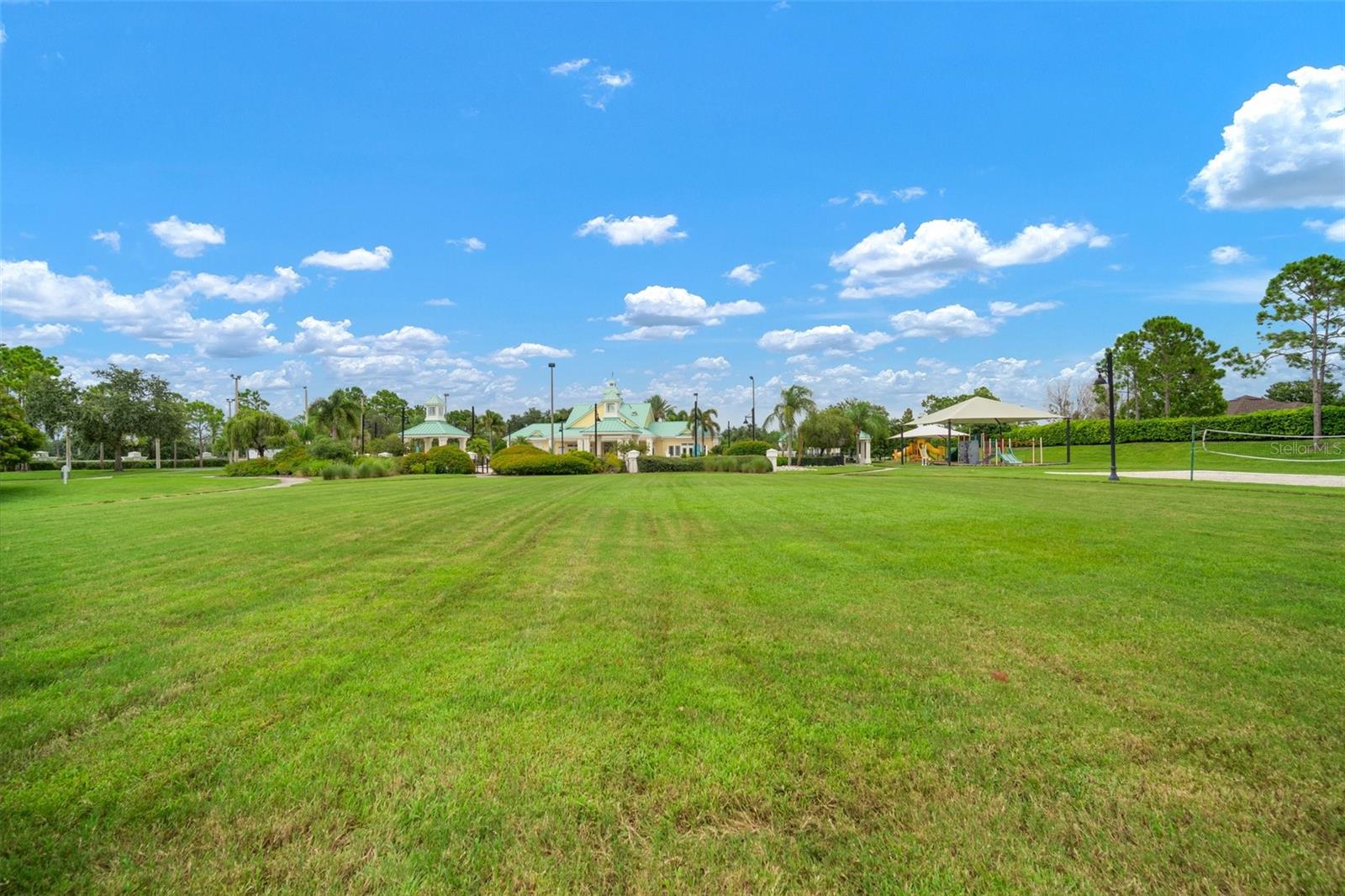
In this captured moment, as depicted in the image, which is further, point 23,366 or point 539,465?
point 23,366

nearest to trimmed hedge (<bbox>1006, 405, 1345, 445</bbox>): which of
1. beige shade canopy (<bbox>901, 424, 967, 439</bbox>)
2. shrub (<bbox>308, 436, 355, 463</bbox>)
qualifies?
beige shade canopy (<bbox>901, 424, 967, 439</bbox>)

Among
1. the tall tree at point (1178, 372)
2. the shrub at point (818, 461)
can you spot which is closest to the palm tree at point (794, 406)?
the shrub at point (818, 461)

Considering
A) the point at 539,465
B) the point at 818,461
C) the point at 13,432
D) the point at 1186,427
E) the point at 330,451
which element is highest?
the point at 13,432

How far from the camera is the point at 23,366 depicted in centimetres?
5084

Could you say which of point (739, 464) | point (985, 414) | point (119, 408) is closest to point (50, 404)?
point (119, 408)

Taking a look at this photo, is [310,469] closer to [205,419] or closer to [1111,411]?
[1111,411]

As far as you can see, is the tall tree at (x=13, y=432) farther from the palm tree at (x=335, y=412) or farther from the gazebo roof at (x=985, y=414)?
the gazebo roof at (x=985, y=414)

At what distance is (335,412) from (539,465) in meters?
33.5

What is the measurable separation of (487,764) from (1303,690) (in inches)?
175

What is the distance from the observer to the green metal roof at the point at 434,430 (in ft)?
251

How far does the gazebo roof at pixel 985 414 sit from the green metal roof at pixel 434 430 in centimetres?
5838

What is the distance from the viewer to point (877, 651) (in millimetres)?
4336

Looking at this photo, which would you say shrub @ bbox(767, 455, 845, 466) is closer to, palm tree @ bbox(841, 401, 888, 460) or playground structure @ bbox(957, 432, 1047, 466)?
palm tree @ bbox(841, 401, 888, 460)

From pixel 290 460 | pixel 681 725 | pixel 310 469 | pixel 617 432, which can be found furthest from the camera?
pixel 617 432
